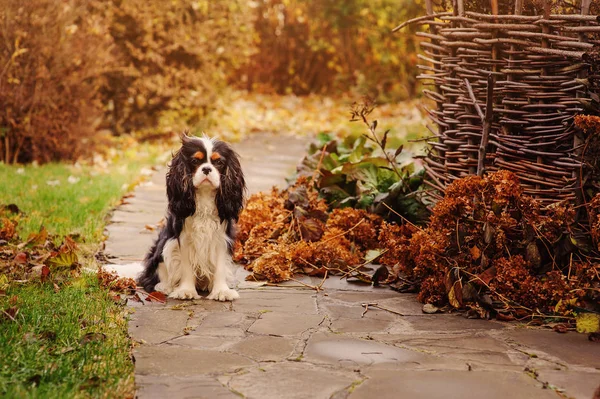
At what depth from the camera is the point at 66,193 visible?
24.0 feet

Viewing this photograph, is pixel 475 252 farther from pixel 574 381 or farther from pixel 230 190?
pixel 230 190

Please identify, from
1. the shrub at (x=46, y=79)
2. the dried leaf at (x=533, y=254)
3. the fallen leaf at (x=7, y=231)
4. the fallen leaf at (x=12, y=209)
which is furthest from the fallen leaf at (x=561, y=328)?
the shrub at (x=46, y=79)

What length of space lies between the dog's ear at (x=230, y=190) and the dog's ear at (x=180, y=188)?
0.17m

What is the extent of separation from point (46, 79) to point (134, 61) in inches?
89.0

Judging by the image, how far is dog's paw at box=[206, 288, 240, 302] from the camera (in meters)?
4.66

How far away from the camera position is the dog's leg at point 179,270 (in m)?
4.69

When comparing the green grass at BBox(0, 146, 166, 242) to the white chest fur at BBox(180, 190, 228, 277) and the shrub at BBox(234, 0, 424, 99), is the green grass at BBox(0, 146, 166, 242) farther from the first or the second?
the shrub at BBox(234, 0, 424, 99)

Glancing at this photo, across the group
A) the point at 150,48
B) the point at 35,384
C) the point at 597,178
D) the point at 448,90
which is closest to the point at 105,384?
the point at 35,384

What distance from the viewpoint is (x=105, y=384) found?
3.09 meters

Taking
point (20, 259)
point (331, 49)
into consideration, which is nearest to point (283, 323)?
point (20, 259)

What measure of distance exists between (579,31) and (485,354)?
71.3 inches

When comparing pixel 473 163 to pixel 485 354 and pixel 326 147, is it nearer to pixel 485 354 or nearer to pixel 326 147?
pixel 485 354

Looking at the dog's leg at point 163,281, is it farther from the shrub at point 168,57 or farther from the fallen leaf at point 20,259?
the shrub at point 168,57

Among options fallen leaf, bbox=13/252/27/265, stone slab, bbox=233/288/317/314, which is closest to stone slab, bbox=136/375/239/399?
stone slab, bbox=233/288/317/314
